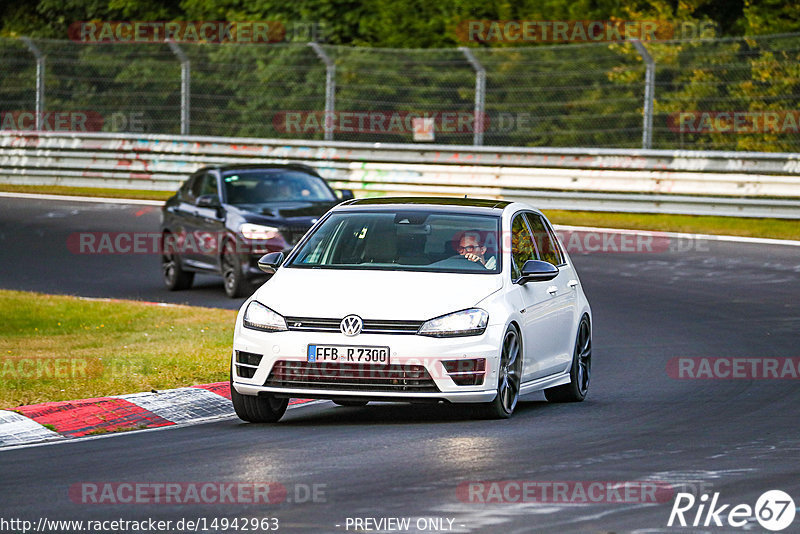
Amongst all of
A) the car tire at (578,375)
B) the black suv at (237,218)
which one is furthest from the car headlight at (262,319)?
the black suv at (237,218)

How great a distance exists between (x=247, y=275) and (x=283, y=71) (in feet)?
42.5

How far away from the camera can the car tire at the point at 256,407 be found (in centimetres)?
1034

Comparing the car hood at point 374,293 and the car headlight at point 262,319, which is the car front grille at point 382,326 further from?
the car headlight at point 262,319

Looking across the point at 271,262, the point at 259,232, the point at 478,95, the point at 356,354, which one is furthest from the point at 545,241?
the point at 478,95

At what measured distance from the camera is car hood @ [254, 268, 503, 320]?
9938 mm

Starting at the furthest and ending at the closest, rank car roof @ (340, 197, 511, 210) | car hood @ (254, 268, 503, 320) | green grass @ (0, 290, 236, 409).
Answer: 1. green grass @ (0, 290, 236, 409)
2. car roof @ (340, 197, 511, 210)
3. car hood @ (254, 268, 503, 320)

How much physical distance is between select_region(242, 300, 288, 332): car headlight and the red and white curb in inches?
37.7

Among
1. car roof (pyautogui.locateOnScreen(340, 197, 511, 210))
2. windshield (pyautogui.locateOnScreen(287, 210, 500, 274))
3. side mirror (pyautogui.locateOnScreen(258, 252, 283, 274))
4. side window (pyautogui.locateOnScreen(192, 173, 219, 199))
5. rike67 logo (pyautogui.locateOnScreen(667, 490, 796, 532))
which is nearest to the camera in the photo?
rike67 logo (pyautogui.locateOnScreen(667, 490, 796, 532))

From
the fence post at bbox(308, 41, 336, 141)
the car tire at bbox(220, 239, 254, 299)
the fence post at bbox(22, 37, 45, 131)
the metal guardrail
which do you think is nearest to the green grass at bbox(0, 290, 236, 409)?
the car tire at bbox(220, 239, 254, 299)

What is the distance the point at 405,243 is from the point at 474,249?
1.56 ft

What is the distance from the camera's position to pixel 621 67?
27.7 meters

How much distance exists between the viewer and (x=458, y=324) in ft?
32.8

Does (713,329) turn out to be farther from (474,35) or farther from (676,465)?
(474,35)

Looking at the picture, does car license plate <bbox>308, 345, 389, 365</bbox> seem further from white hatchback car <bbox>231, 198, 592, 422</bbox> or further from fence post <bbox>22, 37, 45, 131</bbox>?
fence post <bbox>22, 37, 45, 131</bbox>
